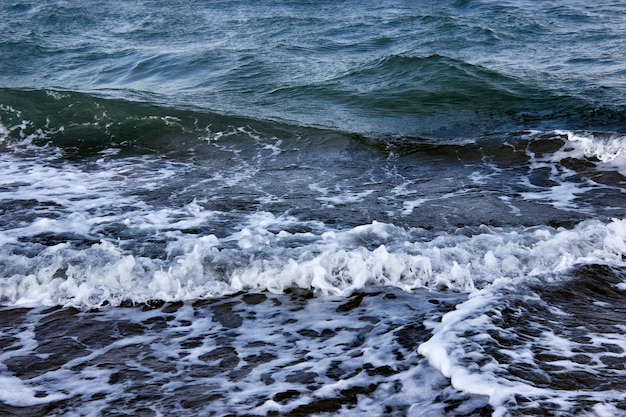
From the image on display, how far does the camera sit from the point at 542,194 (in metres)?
6.85

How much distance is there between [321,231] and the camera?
598 centimetres

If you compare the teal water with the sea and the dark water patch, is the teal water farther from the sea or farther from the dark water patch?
the dark water patch

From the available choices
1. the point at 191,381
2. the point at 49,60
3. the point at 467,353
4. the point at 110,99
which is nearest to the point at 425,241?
the point at 467,353

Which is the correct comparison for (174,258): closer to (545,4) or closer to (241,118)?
(241,118)

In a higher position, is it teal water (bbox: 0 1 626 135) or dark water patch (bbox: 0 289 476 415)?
teal water (bbox: 0 1 626 135)

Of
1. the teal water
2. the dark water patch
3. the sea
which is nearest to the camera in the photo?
the dark water patch

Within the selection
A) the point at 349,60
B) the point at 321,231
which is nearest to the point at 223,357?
the point at 321,231

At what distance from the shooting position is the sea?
367 centimetres

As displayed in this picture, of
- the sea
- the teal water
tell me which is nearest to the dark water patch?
the sea

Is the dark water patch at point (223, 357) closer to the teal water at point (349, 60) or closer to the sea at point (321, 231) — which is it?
the sea at point (321, 231)

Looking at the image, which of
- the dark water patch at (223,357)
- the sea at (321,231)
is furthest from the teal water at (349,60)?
the dark water patch at (223,357)

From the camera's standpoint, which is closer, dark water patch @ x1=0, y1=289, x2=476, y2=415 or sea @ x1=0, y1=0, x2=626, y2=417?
dark water patch @ x1=0, y1=289, x2=476, y2=415

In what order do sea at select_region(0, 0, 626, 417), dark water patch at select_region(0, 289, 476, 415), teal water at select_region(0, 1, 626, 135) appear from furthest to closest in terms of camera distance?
teal water at select_region(0, 1, 626, 135) < sea at select_region(0, 0, 626, 417) < dark water patch at select_region(0, 289, 476, 415)

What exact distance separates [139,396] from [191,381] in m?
0.29
